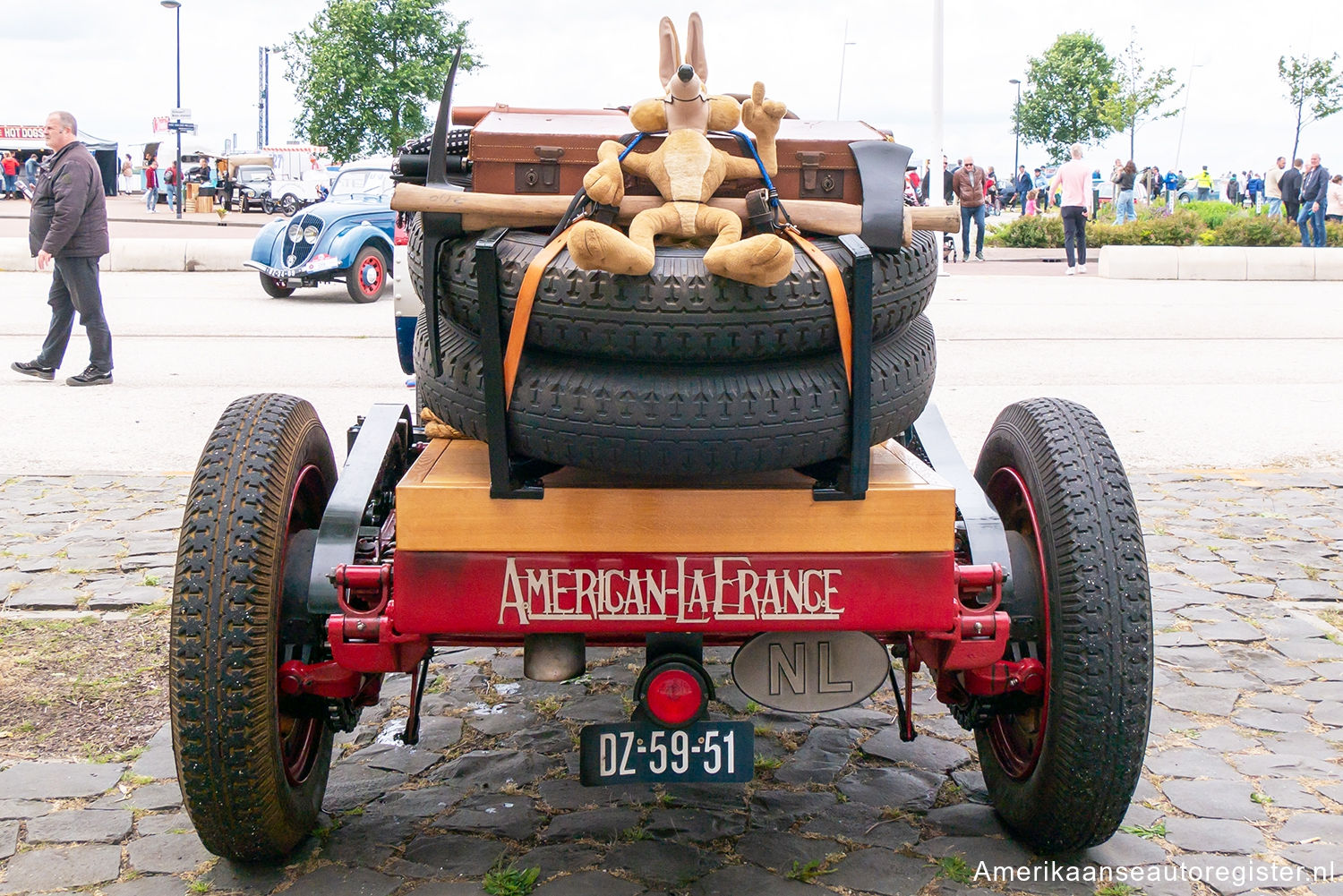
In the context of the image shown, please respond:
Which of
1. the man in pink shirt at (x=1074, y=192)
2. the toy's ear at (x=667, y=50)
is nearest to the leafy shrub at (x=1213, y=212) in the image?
the man in pink shirt at (x=1074, y=192)

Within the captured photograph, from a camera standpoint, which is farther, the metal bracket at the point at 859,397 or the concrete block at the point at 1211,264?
the concrete block at the point at 1211,264

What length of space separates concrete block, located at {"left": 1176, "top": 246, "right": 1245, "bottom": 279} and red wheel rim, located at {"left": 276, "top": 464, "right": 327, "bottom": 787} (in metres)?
20.5

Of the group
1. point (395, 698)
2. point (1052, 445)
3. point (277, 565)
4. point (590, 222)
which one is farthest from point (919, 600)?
point (395, 698)

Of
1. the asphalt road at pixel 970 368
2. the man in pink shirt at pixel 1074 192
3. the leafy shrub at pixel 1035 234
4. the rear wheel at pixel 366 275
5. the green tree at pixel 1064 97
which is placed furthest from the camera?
the green tree at pixel 1064 97

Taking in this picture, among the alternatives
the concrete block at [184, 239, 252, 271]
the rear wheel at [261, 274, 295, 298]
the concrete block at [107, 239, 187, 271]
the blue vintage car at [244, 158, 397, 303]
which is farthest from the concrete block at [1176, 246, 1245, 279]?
the concrete block at [107, 239, 187, 271]

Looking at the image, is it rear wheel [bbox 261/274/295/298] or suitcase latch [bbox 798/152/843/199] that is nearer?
suitcase latch [bbox 798/152/843/199]

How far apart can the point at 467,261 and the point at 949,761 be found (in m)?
2.07

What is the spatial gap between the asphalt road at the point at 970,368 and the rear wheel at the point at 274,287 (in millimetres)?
206

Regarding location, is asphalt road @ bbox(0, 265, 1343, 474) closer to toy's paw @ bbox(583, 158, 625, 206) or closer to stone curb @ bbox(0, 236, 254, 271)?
stone curb @ bbox(0, 236, 254, 271)

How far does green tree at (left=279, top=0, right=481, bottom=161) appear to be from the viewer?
4628 cm

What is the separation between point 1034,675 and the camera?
2945 millimetres

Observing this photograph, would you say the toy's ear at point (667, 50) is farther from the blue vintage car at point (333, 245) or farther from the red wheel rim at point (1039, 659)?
the blue vintage car at point (333, 245)

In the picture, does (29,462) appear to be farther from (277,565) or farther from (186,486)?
(277,565)

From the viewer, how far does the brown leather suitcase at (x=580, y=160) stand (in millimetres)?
2717
